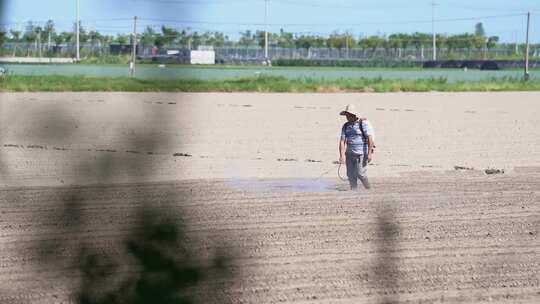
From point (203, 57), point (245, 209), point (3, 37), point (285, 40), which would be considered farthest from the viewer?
point (245, 209)

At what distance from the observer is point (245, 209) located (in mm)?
9109

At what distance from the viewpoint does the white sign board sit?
1402 mm

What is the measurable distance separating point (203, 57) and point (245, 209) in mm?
7674

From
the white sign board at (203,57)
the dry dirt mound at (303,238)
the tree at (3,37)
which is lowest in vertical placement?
the dry dirt mound at (303,238)

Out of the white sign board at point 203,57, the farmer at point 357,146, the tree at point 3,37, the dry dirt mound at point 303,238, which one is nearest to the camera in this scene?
the tree at point 3,37

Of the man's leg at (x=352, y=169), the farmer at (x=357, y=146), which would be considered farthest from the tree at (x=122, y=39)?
the man's leg at (x=352, y=169)

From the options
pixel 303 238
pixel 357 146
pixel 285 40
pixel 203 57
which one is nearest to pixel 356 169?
pixel 357 146

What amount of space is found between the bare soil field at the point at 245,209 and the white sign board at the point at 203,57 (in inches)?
2.2

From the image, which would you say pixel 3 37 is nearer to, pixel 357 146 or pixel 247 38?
pixel 247 38

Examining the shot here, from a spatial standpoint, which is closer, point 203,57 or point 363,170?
point 203,57

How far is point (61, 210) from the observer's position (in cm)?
155

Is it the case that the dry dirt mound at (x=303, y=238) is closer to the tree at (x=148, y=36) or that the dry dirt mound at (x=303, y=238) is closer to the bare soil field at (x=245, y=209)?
the bare soil field at (x=245, y=209)

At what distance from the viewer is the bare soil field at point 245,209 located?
149 cm

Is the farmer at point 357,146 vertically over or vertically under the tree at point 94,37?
under
